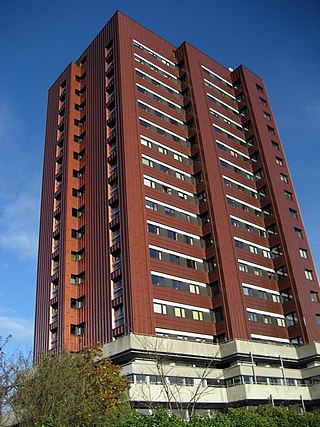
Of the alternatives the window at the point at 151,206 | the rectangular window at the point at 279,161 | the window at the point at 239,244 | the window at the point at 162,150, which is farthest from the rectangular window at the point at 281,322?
the window at the point at 162,150

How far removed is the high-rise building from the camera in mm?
48906

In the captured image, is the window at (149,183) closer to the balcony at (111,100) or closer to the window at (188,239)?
the window at (188,239)

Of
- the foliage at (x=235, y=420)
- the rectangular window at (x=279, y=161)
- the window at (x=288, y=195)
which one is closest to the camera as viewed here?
the foliage at (x=235, y=420)

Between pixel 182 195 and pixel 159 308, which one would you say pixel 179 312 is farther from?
pixel 182 195

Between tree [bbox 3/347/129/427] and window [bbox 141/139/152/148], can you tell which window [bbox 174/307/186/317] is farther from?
window [bbox 141/139/152/148]

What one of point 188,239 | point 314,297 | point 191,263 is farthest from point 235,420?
point 314,297

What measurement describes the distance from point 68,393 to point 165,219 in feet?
92.8

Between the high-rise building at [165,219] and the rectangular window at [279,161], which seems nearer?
the high-rise building at [165,219]

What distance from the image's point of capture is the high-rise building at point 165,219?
4891cm

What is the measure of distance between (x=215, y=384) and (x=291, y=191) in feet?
111

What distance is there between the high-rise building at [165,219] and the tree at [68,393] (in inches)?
293

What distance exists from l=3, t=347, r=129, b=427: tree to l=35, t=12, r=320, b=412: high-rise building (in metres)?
7.45

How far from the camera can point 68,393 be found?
2869cm

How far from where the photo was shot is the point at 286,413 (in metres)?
34.6
